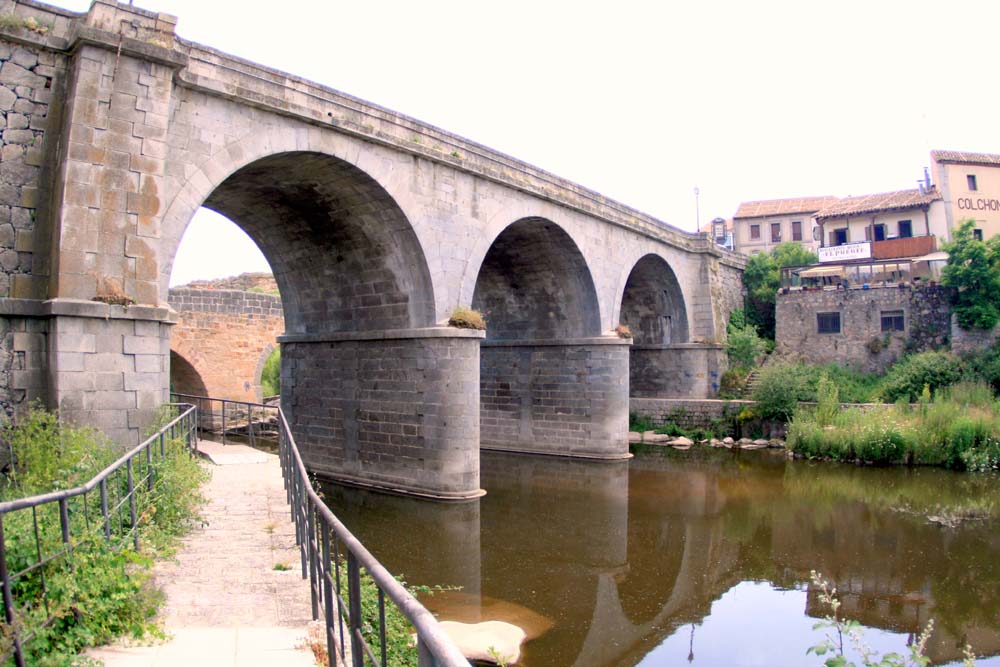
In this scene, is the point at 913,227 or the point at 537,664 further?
the point at 913,227

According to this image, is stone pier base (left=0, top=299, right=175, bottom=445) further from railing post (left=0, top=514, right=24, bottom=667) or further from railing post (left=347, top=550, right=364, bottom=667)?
railing post (left=347, top=550, right=364, bottom=667)

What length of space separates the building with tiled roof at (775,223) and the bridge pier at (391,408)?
33.1m

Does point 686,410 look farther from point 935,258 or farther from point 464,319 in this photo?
point 464,319

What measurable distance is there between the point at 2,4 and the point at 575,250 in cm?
1263

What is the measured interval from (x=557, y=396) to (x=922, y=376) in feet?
34.6

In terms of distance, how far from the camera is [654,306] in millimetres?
25312

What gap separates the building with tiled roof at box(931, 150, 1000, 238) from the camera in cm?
2970

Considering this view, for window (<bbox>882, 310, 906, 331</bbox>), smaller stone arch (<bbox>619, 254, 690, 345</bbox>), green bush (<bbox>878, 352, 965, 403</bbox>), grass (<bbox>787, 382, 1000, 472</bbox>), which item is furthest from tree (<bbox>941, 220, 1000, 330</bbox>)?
smaller stone arch (<bbox>619, 254, 690, 345</bbox>)

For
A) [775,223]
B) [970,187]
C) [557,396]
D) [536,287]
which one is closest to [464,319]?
[536,287]

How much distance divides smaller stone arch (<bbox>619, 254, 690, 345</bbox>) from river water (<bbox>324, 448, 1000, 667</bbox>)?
29.0 feet

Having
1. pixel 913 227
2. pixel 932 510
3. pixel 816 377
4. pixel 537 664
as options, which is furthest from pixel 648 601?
pixel 913 227

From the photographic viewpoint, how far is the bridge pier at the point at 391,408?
44.0 ft

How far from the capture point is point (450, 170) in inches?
553

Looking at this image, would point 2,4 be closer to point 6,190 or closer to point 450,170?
point 6,190
